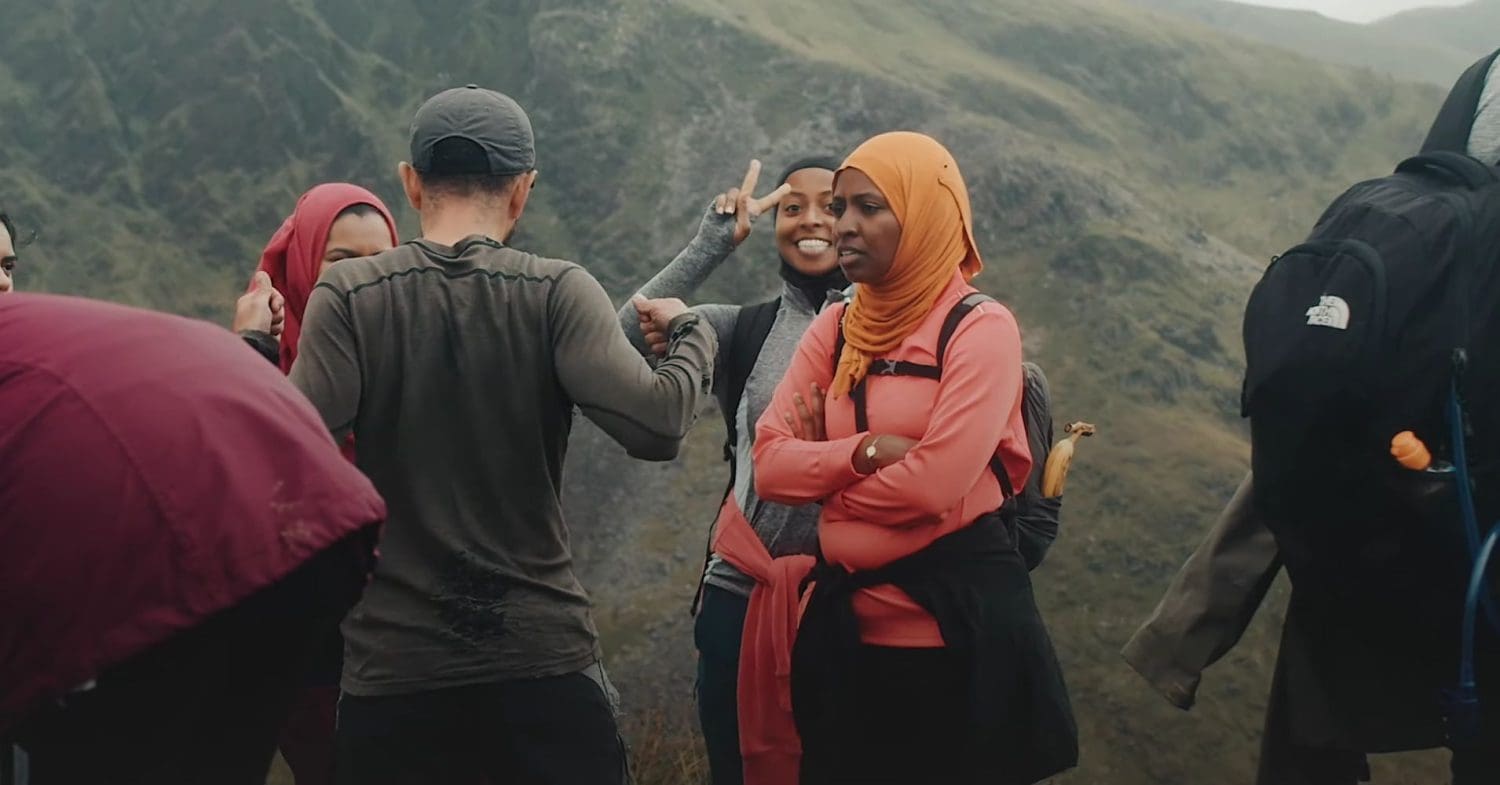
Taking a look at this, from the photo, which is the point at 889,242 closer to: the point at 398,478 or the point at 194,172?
the point at 398,478

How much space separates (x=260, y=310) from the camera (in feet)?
10.2

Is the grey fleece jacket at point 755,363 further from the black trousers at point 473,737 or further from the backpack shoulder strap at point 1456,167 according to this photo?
the backpack shoulder strap at point 1456,167

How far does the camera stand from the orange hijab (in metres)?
3.26

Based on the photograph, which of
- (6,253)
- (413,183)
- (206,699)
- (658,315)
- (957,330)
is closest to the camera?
(206,699)

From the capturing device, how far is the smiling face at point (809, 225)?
393 centimetres

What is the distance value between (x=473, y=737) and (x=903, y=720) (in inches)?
41.5

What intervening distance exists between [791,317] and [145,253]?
8533 millimetres

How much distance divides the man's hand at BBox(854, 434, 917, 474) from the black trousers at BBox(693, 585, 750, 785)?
65 cm

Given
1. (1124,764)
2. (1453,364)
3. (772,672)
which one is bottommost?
(1124,764)

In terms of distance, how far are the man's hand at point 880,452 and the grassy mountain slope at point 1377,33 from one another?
21738mm

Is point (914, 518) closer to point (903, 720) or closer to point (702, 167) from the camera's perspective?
point (903, 720)

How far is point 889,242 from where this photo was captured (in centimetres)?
328

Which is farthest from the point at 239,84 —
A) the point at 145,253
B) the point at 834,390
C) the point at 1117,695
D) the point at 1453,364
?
the point at 1453,364

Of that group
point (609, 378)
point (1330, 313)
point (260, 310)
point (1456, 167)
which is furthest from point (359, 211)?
point (1456, 167)
